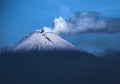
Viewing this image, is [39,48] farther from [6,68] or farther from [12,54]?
[6,68]

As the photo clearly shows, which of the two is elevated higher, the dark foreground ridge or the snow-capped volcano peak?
the snow-capped volcano peak

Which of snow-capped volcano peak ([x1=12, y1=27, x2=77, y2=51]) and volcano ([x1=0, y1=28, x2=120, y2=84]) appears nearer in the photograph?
volcano ([x1=0, y1=28, x2=120, y2=84])

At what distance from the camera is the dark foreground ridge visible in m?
29.8

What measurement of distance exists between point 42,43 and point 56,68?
10.0 metres

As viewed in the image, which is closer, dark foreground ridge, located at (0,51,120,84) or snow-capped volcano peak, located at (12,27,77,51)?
dark foreground ridge, located at (0,51,120,84)

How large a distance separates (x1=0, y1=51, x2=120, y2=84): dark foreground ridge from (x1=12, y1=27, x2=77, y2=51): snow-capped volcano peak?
2017 millimetres

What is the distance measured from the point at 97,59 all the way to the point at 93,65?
79.9 inches

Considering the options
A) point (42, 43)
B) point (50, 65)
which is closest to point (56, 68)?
point (50, 65)

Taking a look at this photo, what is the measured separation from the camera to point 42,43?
43938mm

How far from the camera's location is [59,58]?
38.5m

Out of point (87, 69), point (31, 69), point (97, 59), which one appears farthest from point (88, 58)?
point (31, 69)

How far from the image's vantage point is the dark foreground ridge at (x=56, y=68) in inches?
1174

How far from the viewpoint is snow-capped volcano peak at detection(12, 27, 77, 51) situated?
41547 mm

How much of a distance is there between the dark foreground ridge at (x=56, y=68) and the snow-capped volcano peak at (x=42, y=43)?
2017mm
